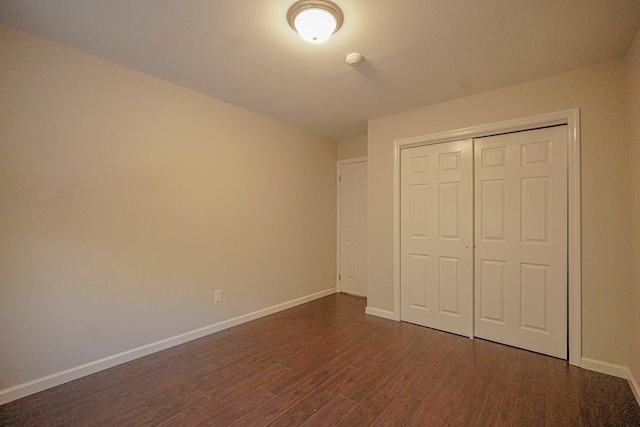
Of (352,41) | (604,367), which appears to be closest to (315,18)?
(352,41)

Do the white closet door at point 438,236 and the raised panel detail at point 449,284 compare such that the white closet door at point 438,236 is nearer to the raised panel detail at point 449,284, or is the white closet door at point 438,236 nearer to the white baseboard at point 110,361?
the raised panel detail at point 449,284

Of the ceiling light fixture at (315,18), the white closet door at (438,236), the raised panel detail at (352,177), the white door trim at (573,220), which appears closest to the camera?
the ceiling light fixture at (315,18)

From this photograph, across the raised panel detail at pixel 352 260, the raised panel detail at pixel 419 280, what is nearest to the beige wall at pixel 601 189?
the raised panel detail at pixel 419 280

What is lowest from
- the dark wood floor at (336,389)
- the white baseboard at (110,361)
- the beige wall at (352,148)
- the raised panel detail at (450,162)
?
the dark wood floor at (336,389)

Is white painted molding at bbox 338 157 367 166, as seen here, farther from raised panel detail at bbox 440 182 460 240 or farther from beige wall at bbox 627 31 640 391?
beige wall at bbox 627 31 640 391

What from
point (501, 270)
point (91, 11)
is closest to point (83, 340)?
point (91, 11)

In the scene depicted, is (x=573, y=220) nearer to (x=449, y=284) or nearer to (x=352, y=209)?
(x=449, y=284)

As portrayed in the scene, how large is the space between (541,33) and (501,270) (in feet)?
6.56

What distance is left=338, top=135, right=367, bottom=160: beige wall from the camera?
441 centimetres

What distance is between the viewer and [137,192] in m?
2.46

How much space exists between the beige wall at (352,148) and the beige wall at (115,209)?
54.2 inches

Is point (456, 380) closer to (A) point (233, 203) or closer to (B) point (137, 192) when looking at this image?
(A) point (233, 203)

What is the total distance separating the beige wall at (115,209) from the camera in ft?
6.32

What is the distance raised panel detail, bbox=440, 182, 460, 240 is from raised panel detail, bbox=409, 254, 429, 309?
14.6 inches
